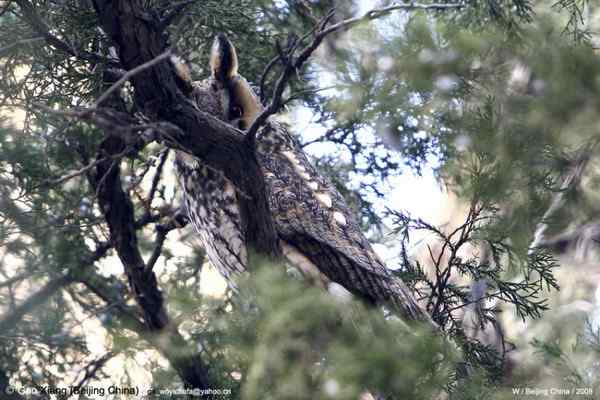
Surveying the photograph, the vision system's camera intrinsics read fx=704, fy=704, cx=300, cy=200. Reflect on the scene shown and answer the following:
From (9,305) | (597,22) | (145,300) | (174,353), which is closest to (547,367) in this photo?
(174,353)

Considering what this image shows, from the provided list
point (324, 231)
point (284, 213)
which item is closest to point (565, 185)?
point (324, 231)

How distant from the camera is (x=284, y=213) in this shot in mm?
2801

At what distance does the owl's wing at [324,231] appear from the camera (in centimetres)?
264

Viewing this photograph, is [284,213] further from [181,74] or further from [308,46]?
[308,46]

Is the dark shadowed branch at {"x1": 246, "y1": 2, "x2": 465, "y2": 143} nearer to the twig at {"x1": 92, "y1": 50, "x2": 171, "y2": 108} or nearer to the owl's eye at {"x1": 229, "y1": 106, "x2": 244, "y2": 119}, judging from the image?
the twig at {"x1": 92, "y1": 50, "x2": 171, "y2": 108}

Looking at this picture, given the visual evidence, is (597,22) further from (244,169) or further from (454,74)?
(244,169)

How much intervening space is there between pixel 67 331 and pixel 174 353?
32.2 inches

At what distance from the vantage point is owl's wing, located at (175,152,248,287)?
9.25 ft

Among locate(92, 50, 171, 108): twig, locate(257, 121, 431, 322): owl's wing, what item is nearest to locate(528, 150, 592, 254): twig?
locate(257, 121, 431, 322): owl's wing

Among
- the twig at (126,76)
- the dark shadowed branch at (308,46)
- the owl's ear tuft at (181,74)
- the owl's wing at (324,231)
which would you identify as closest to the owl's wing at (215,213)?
the owl's wing at (324,231)

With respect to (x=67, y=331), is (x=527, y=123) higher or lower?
lower

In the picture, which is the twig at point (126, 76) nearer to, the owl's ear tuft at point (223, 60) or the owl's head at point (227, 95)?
the owl's ear tuft at point (223, 60)

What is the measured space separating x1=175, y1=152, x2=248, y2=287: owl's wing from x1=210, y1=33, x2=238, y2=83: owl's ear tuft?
37cm

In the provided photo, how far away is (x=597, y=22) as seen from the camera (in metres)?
4.07
